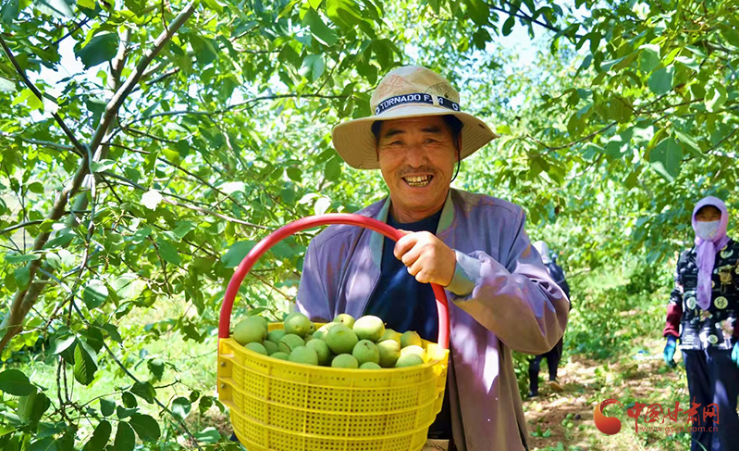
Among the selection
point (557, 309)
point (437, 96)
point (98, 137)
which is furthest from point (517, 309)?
point (98, 137)

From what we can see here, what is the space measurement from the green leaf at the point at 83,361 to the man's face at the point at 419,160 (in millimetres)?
943

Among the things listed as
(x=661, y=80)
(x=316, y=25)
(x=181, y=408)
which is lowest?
(x=181, y=408)

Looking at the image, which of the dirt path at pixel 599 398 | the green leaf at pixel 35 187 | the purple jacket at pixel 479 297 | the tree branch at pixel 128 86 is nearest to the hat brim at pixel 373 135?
the purple jacket at pixel 479 297

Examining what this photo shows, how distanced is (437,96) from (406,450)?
914 millimetres

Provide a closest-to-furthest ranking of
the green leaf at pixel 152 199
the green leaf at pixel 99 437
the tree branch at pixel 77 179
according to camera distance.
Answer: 1. the green leaf at pixel 99 437
2. the green leaf at pixel 152 199
3. the tree branch at pixel 77 179

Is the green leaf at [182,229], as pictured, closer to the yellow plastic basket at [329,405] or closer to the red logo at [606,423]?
the yellow plastic basket at [329,405]

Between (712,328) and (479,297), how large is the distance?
12.9 feet

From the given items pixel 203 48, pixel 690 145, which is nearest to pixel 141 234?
pixel 203 48

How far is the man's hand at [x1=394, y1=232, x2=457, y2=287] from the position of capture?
136cm

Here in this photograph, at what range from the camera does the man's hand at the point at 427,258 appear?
136cm

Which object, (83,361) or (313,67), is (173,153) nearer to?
(313,67)

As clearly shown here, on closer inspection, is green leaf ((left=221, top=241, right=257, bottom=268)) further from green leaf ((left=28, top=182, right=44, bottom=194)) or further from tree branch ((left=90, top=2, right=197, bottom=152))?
green leaf ((left=28, top=182, right=44, bottom=194))

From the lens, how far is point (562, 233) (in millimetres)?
10867

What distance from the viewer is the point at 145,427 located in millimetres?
1849
